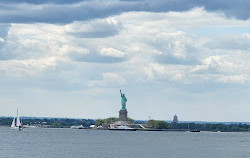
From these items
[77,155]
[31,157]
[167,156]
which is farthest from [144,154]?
[31,157]

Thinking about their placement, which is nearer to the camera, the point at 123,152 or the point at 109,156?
the point at 109,156

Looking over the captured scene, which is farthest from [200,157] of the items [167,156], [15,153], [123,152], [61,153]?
[15,153]

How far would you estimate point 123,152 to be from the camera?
118938mm

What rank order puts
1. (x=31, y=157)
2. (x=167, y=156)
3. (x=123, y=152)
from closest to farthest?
(x=31, y=157) → (x=167, y=156) → (x=123, y=152)

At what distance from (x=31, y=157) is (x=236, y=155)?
1507 inches

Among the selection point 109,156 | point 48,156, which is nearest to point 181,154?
point 109,156

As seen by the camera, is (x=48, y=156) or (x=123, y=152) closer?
(x=48, y=156)

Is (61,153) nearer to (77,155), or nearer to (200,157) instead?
(77,155)

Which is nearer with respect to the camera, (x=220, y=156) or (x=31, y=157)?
(x=31, y=157)

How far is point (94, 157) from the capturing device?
349 ft

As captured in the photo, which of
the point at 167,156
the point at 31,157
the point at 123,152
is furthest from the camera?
the point at 123,152

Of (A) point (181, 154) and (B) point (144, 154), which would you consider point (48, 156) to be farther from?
(A) point (181, 154)

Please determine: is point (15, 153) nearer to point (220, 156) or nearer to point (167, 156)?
point (167, 156)

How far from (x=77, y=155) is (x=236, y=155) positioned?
29.8m
